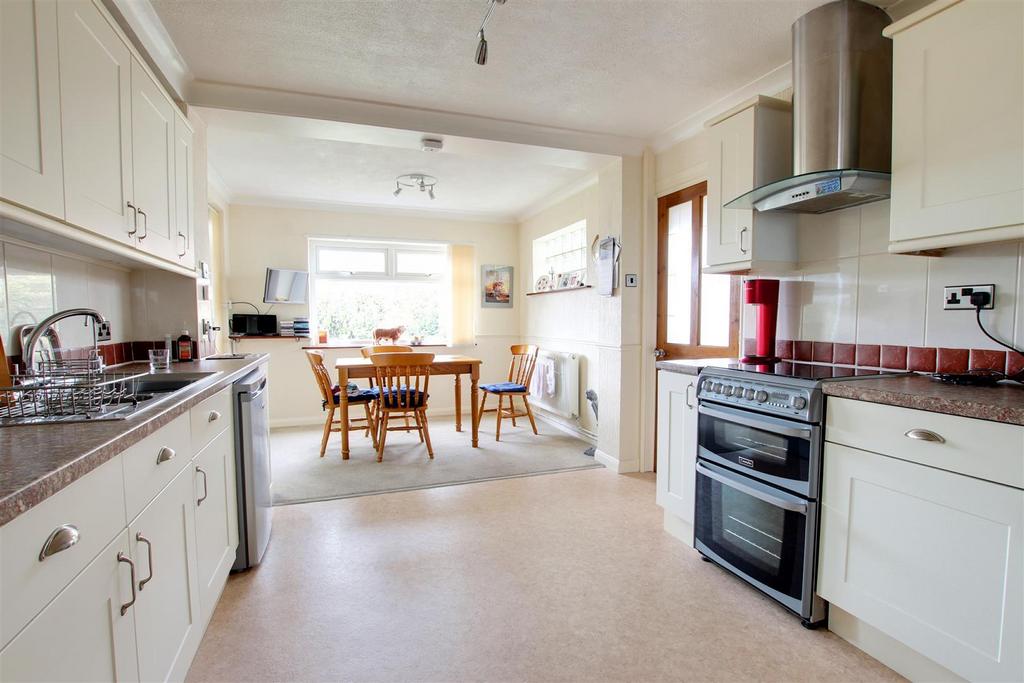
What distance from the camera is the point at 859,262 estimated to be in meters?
2.10

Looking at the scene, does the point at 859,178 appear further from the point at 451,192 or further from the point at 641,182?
the point at 451,192

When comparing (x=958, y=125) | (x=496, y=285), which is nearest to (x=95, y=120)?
(x=958, y=125)

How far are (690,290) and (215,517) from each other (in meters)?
2.93

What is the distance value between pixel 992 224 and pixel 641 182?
87.8 inches

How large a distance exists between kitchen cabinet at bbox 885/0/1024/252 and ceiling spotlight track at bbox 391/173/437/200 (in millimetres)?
3308

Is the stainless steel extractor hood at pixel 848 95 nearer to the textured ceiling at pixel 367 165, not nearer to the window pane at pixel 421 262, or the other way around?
the textured ceiling at pixel 367 165

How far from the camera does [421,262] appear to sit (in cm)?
566

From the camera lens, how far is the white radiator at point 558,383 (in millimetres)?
4555

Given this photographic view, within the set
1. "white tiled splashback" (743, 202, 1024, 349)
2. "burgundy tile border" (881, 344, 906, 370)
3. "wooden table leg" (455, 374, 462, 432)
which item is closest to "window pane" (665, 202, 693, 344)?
"white tiled splashback" (743, 202, 1024, 349)

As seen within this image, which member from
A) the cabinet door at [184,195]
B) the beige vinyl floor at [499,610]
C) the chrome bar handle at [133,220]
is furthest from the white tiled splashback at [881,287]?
the cabinet door at [184,195]

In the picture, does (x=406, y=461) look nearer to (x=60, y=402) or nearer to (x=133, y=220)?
(x=133, y=220)

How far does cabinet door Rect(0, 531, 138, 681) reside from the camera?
26.3 inches

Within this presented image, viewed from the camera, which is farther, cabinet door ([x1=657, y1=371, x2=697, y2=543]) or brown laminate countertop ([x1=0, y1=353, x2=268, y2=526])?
cabinet door ([x1=657, y1=371, x2=697, y2=543])

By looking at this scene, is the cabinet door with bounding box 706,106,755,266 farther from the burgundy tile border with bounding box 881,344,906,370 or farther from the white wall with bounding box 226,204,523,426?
the white wall with bounding box 226,204,523,426
